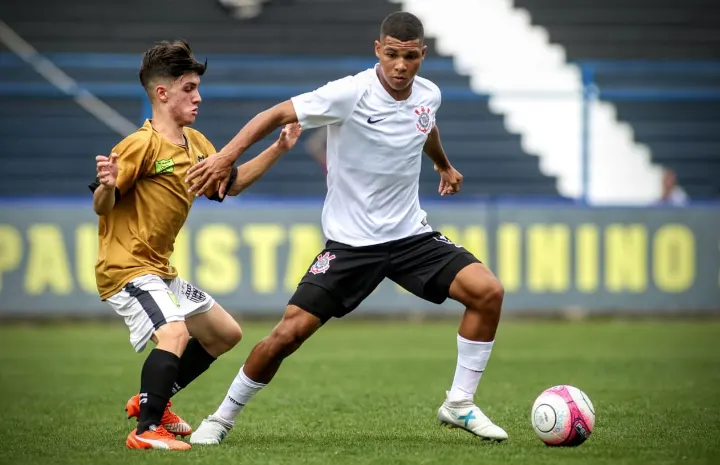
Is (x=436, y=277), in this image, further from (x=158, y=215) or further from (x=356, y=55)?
(x=356, y=55)

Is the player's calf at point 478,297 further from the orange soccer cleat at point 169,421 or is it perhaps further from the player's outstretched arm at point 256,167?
the orange soccer cleat at point 169,421

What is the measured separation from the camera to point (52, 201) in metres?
13.2

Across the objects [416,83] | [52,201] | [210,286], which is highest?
[416,83]

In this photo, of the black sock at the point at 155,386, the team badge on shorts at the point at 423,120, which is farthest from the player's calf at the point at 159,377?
the team badge on shorts at the point at 423,120

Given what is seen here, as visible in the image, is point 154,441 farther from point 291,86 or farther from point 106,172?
point 291,86

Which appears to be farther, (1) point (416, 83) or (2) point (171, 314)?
(1) point (416, 83)

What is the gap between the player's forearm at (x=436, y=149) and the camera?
633 cm

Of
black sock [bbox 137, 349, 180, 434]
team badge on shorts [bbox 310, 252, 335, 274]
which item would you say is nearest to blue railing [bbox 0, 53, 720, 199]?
team badge on shorts [bbox 310, 252, 335, 274]

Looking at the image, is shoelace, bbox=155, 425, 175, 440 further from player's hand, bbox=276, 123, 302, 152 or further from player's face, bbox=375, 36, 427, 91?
player's face, bbox=375, 36, 427, 91

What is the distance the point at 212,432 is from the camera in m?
5.77

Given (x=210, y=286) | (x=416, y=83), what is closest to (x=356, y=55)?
(x=210, y=286)

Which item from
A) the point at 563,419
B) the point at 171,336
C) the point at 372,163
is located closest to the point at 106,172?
the point at 171,336

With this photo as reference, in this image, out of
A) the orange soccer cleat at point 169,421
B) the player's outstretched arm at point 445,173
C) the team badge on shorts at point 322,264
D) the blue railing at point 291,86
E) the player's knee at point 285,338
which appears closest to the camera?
the player's knee at point 285,338

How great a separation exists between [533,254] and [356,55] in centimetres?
487
